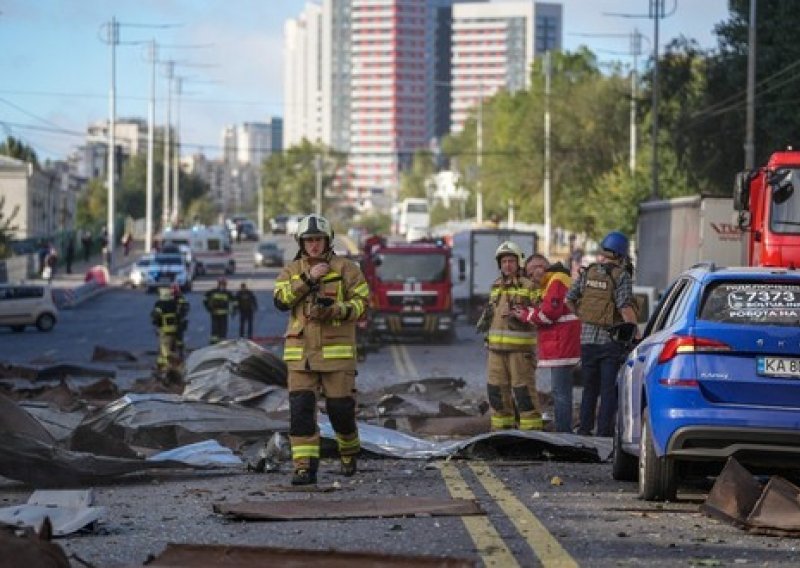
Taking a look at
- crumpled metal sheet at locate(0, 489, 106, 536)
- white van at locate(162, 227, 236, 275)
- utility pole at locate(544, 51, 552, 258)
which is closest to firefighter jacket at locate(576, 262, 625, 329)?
crumpled metal sheet at locate(0, 489, 106, 536)

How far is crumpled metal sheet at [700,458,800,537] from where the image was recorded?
435 inches

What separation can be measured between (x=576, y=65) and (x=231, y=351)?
109596mm

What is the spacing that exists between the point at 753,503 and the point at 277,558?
12.0 ft

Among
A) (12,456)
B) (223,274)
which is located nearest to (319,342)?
(12,456)

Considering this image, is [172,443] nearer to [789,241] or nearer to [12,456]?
[12,456]

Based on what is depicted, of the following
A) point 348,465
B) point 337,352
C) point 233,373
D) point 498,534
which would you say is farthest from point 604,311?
point 233,373

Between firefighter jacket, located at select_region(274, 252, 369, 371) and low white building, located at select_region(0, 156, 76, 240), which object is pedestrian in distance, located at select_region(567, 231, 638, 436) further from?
low white building, located at select_region(0, 156, 76, 240)

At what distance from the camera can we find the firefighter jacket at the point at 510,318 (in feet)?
58.1

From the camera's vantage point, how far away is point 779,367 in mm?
11914

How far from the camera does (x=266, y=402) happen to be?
23.3 metres

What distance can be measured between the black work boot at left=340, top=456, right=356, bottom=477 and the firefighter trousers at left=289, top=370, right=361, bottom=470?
0.27 m

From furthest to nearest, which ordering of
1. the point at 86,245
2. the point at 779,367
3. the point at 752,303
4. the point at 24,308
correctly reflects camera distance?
the point at 86,245
the point at 24,308
the point at 752,303
the point at 779,367

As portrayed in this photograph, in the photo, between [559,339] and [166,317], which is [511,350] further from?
[166,317]

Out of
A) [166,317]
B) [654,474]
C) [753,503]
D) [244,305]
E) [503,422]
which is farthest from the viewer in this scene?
[244,305]
